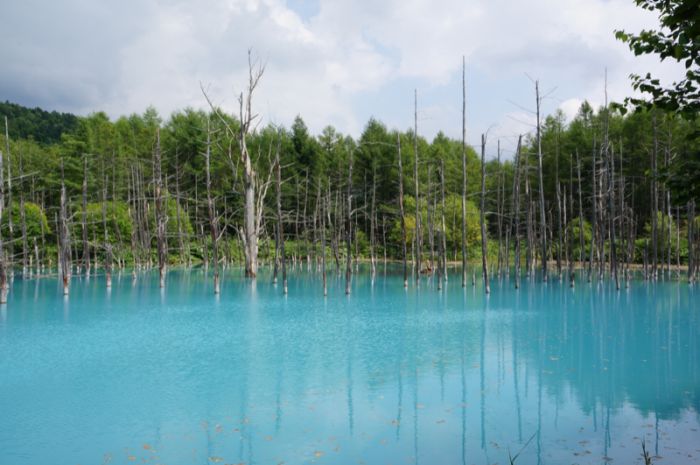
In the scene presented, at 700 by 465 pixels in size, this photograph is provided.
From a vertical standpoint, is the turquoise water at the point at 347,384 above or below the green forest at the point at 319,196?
below

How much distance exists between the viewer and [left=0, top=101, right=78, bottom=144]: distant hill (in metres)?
58.2

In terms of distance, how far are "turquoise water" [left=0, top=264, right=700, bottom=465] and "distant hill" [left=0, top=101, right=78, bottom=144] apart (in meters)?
46.0

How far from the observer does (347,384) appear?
9781 millimetres

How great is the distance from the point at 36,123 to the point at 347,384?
65.3 meters

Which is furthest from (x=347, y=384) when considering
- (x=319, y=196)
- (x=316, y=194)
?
(x=316, y=194)

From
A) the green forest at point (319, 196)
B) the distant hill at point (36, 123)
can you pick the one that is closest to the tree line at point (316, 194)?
the green forest at point (319, 196)

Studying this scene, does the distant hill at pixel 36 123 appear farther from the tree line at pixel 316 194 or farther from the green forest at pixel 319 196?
the tree line at pixel 316 194

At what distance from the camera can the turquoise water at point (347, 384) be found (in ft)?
22.8

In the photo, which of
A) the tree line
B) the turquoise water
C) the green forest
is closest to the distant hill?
the green forest

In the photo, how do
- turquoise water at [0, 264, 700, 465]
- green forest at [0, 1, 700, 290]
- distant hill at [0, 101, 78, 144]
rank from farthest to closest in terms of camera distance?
distant hill at [0, 101, 78, 144] < green forest at [0, 1, 700, 290] < turquoise water at [0, 264, 700, 465]

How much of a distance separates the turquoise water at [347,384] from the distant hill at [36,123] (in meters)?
46.0

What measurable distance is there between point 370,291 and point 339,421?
16.7m

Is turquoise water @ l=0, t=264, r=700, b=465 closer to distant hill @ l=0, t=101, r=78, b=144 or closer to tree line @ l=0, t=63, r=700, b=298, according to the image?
tree line @ l=0, t=63, r=700, b=298

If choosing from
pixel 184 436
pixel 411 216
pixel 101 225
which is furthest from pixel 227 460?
pixel 411 216
